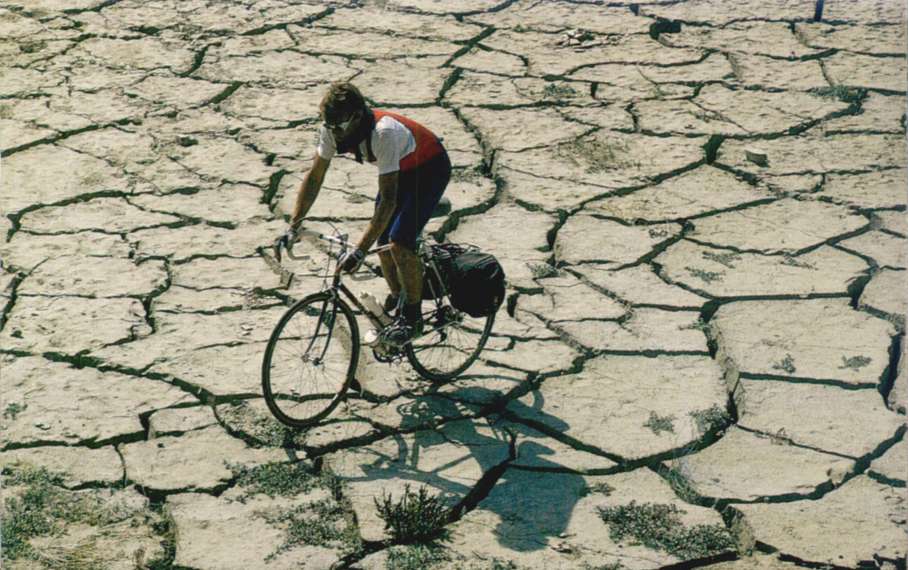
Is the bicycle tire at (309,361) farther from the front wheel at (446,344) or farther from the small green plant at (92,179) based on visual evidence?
the small green plant at (92,179)

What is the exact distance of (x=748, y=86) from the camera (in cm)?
750

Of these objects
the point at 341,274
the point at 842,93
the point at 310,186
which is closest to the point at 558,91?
the point at 842,93

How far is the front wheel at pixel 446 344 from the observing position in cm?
468

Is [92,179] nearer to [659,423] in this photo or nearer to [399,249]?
[399,249]

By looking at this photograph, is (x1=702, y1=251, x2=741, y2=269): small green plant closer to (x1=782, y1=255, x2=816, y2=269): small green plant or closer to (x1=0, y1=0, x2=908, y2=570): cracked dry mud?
(x1=0, y1=0, x2=908, y2=570): cracked dry mud

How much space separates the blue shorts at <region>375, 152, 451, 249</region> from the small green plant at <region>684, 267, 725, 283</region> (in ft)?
5.27

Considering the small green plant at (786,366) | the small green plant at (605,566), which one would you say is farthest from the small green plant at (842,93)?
the small green plant at (605,566)

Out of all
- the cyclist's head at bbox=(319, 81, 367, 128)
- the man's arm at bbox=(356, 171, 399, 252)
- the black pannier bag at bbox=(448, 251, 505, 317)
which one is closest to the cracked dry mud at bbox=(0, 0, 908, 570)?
the black pannier bag at bbox=(448, 251, 505, 317)

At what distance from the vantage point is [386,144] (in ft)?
13.6

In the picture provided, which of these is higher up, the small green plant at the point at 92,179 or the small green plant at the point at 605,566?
the small green plant at the point at 92,179

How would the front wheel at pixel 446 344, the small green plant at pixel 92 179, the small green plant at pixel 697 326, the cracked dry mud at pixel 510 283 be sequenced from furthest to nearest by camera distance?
the small green plant at pixel 92 179 → the small green plant at pixel 697 326 → the front wheel at pixel 446 344 → the cracked dry mud at pixel 510 283

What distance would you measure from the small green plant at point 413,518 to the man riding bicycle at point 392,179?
29.8 inches

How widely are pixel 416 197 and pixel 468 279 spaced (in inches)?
15.6

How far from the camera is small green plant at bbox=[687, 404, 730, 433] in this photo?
4473mm
